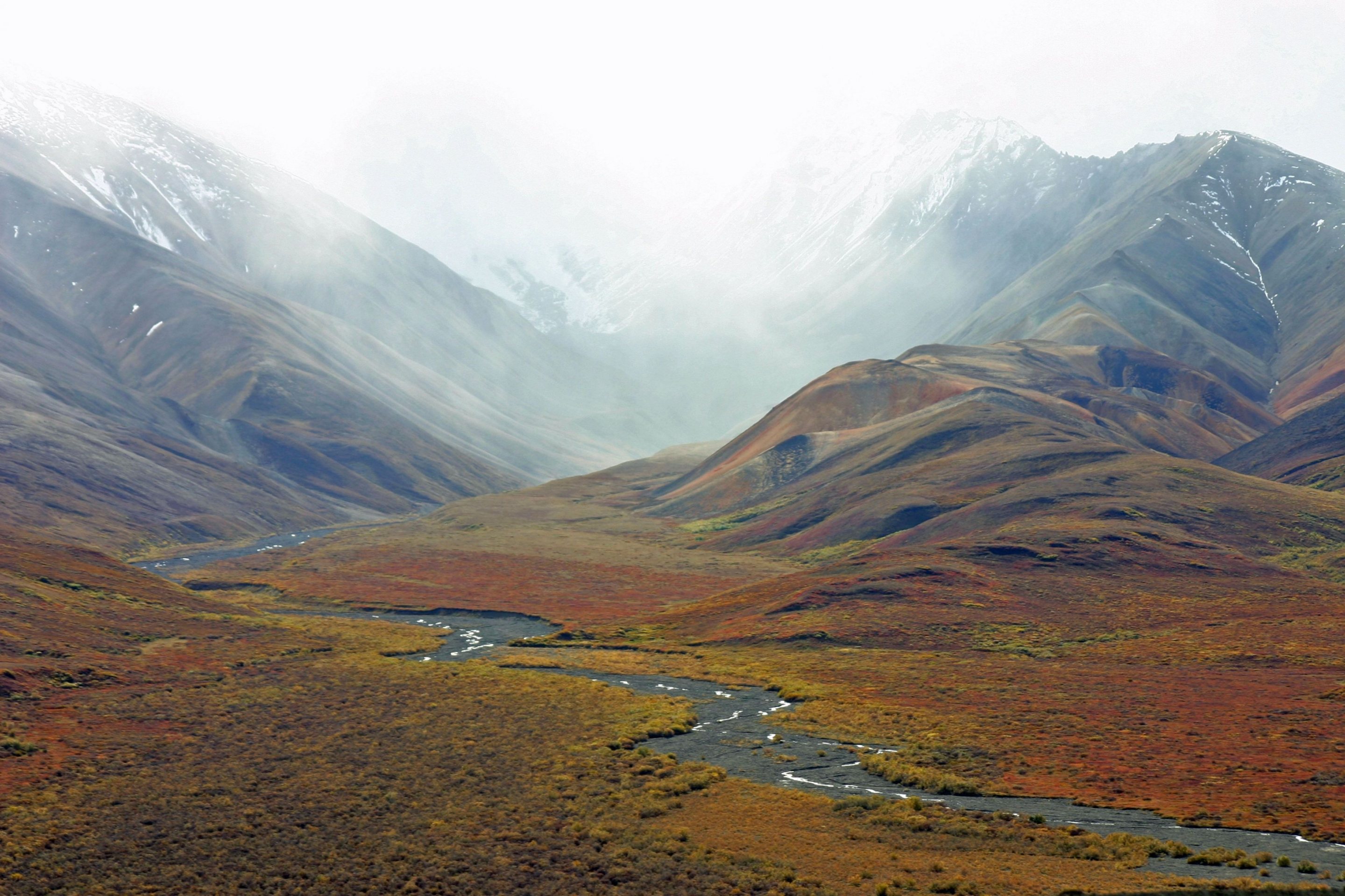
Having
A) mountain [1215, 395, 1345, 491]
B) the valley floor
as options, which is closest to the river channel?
the valley floor

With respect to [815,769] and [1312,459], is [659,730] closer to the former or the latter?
[815,769]

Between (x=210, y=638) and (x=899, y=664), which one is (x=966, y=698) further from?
(x=210, y=638)

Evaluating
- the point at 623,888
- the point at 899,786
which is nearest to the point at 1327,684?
the point at 899,786

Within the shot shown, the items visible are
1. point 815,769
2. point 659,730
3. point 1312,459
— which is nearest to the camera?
point 815,769

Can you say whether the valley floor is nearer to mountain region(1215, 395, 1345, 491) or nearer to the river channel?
the river channel

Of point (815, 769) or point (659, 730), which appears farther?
point (659, 730)

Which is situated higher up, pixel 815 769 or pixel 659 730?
pixel 659 730

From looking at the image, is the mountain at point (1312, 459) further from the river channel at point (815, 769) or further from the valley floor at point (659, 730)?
the river channel at point (815, 769)

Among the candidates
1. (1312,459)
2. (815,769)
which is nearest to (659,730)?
(815,769)

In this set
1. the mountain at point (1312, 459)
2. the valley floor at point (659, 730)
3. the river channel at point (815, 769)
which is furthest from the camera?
the mountain at point (1312, 459)

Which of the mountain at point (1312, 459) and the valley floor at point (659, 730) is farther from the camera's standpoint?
the mountain at point (1312, 459)

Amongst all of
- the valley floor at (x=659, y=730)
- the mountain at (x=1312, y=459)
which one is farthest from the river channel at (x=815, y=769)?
the mountain at (x=1312, y=459)
